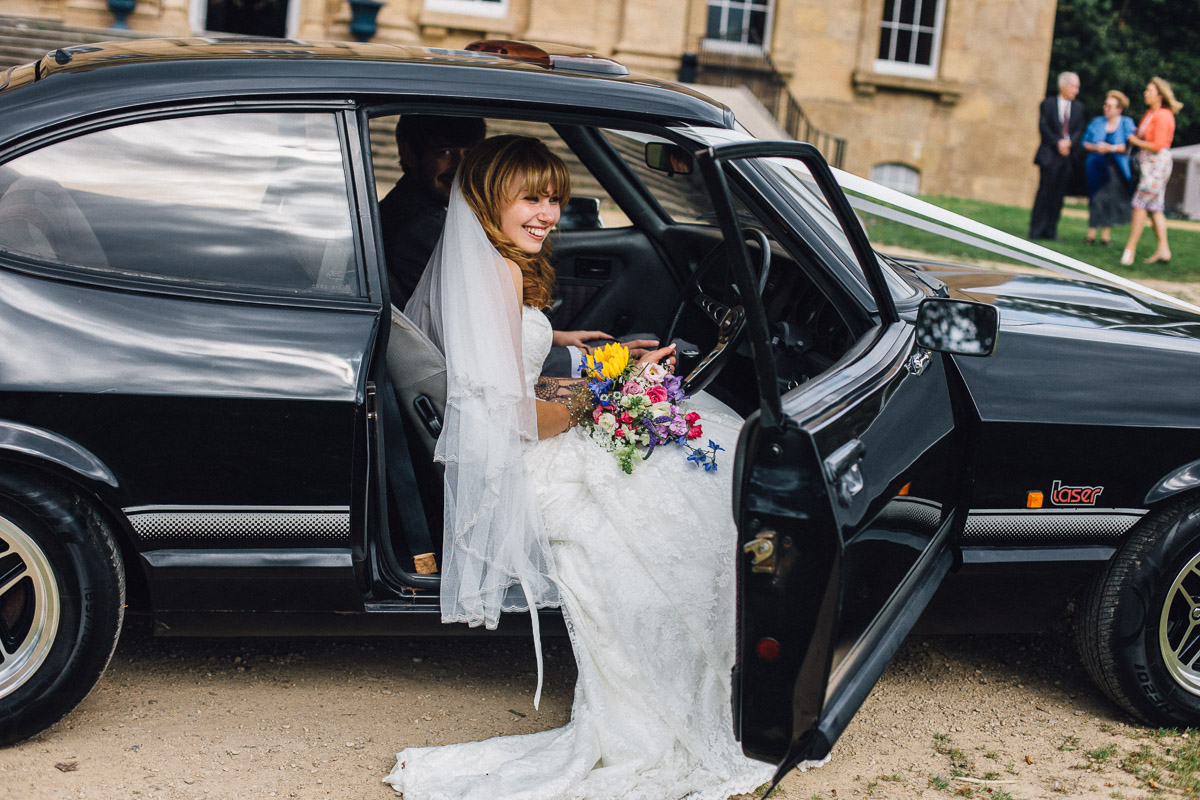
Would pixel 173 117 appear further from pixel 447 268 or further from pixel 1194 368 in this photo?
pixel 1194 368

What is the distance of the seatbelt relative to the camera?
9.38ft

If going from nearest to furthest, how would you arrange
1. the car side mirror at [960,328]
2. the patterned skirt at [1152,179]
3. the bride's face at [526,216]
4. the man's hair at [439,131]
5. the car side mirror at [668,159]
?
1. the car side mirror at [960,328]
2. the bride's face at [526,216]
3. the car side mirror at [668,159]
4. the man's hair at [439,131]
5. the patterned skirt at [1152,179]

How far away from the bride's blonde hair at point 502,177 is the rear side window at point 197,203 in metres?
0.47

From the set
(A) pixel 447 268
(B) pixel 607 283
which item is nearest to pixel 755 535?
(A) pixel 447 268

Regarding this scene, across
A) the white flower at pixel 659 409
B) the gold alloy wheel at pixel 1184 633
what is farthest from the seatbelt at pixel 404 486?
the gold alloy wheel at pixel 1184 633

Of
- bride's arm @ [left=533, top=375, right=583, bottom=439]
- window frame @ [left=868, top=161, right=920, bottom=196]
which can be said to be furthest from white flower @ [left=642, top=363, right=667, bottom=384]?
window frame @ [left=868, top=161, right=920, bottom=196]

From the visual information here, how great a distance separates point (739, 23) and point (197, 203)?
15021 millimetres

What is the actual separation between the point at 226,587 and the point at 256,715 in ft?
1.64

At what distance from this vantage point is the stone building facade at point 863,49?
48.9 ft

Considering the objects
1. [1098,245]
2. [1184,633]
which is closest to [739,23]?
[1098,245]

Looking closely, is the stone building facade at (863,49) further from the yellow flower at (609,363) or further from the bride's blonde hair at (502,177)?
the yellow flower at (609,363)

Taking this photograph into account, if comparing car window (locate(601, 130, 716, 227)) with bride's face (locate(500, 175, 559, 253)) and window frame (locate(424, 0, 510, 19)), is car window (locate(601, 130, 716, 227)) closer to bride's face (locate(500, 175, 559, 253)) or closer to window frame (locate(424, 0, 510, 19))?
bride's face (locate(500, 175, 559, 253))

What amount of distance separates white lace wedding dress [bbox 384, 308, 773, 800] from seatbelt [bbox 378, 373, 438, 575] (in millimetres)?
320

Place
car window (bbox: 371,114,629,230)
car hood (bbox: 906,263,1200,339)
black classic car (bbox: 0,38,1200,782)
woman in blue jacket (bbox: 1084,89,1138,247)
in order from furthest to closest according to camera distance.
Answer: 1. woman in blue jacket (bbox: 1084,89,1138,247)
2. car window (bbox: 371,114,629,230)
3. car hood (bbox: 906,263,1200,339)
4. black classic car (bbox: 0,38,1200,782)
